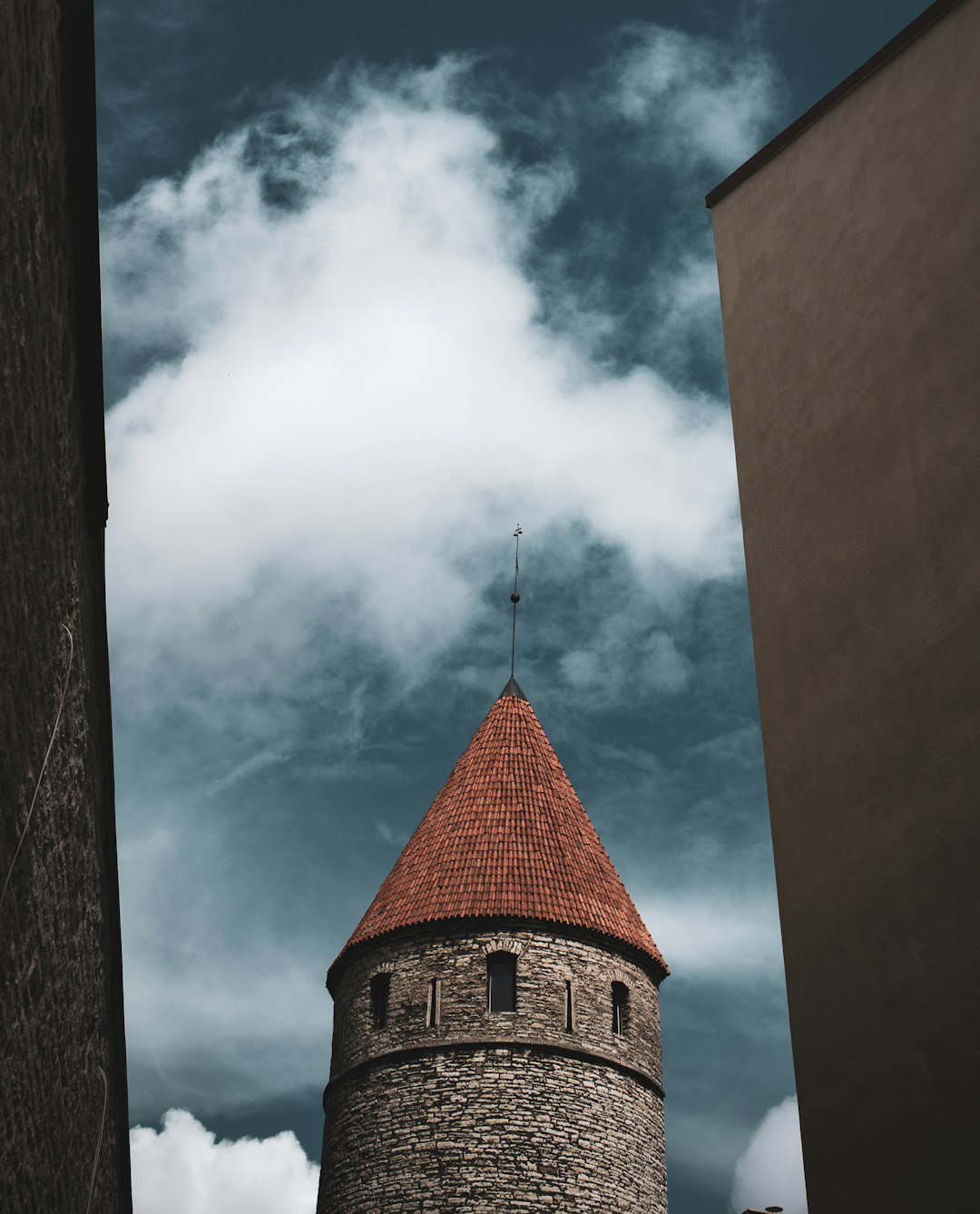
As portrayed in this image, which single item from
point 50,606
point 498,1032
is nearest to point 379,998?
point 498,1032

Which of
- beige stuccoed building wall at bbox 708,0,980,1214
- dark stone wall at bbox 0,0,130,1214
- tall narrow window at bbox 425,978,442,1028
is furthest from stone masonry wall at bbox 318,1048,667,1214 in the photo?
beige stuccoed building wall at bbox 708,0,980,1214

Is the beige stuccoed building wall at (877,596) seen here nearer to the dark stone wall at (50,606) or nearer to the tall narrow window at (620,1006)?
the dark stone wall at (50,606)

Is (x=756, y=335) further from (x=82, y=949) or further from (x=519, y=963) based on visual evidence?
(x=519, y=963)

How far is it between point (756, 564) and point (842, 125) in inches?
97.6

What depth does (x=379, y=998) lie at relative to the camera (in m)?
16.7

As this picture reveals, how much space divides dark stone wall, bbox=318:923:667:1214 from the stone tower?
20 mm

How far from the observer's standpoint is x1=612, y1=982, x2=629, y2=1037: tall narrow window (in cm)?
1636

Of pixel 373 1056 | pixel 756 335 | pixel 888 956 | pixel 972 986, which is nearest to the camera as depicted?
pixel 972 986

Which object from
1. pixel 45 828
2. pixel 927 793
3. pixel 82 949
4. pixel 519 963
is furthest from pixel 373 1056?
pixel 927 793

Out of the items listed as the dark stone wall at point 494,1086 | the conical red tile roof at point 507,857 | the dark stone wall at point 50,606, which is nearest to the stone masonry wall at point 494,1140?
the dark stone wall at point 494,1086

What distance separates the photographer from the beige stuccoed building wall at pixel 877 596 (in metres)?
5.27

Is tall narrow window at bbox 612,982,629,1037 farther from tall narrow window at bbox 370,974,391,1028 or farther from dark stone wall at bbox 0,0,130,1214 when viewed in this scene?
dark stone wall at bbox 0,0,130,1214

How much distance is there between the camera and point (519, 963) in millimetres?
16219

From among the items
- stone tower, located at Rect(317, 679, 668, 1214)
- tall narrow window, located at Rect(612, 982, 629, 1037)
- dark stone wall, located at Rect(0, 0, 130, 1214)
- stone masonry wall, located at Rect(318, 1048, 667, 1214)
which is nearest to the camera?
dark stone wall, located at Rect(0, 0, 130, 1214)
